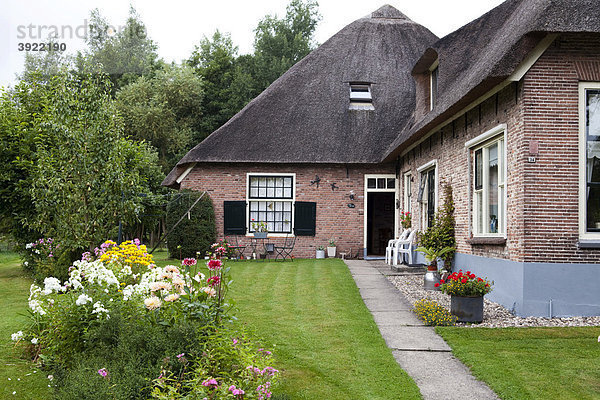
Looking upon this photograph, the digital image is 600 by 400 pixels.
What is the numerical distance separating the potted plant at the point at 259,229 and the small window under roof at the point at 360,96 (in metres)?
4.58

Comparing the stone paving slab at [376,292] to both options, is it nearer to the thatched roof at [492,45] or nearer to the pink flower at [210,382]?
the thatched roof at [492,45]

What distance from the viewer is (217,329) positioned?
4.30m

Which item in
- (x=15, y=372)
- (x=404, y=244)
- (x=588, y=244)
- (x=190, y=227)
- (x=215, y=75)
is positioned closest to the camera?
(x=15, y=372)

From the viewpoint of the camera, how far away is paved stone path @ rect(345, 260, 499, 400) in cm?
440

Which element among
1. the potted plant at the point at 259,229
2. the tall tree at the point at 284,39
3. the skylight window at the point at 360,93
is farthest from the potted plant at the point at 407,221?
the tall tree at the point at 284,39

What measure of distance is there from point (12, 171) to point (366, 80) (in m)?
10.6

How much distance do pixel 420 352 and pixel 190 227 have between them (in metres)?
11.1

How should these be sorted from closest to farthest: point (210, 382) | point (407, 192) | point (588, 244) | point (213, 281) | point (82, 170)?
1. point (210, 382)
2. point (213, 281)
3. point (588, 244)
4. point (82, 170)
5. point (407, 192)

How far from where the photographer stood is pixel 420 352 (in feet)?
18.2

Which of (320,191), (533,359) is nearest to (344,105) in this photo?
(320,191)

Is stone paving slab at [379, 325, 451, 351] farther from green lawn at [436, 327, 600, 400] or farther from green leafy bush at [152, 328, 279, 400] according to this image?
green leafy bush at [152, 328, 279, 400]

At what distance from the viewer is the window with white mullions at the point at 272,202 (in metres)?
16.7

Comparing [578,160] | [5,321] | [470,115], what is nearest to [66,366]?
[5,321]

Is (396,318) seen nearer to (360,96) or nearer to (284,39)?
(360,96)
